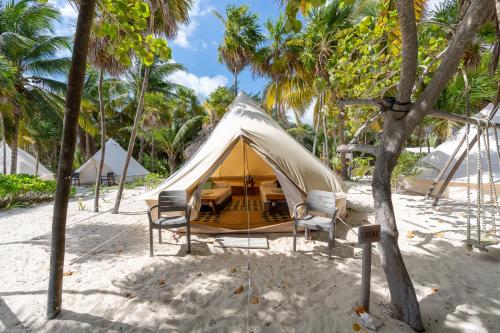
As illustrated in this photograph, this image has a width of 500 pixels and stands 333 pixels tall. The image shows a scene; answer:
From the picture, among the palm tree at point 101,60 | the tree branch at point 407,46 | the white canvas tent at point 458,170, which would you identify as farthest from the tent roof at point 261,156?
the white canvas tent at point 458,170

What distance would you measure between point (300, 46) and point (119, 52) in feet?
31.3

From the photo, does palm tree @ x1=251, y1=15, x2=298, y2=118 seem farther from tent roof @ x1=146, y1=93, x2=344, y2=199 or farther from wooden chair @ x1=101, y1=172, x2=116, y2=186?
wooden chair @ x1=101, y1=172, x2=116, y2=186

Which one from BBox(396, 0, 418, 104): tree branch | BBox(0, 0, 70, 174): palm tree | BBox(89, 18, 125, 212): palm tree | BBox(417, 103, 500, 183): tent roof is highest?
BBox(0, 0, 70, 174): palm tree

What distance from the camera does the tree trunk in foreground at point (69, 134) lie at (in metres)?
2.13

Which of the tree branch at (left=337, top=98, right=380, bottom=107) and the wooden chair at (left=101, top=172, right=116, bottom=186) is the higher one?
the tree branch at (left=337, top=98, right=380, bottom=107)

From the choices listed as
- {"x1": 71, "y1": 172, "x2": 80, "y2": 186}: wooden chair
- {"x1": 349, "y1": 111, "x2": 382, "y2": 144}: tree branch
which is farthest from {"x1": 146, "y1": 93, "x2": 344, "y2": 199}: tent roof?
{"x1": 71, "y1": 172, "x2": 80, "y2": 186}: wooden chair

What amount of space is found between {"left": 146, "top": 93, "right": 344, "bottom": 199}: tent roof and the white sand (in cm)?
102

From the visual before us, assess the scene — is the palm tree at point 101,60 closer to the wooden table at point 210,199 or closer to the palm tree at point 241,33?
the wooden table at point 210,199

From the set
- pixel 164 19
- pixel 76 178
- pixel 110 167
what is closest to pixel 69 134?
pixel 164 19

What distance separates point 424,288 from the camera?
289cm

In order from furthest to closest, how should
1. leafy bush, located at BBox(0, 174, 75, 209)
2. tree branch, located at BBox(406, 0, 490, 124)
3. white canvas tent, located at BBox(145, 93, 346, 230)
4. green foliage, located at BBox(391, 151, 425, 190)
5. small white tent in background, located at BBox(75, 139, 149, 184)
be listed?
small white tent in background, located at BBox(75, 139, 149, 184), green foliage, located at BBox(391, 151, 425, 190), leafy bush, located at BBox(0, 174, 75, 209), white canvas tent, located at BBox(145, 93, 346, 230), tree branch, located at BBox(406, 0, 490, 124)

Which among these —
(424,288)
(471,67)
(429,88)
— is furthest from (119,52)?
(471,67)

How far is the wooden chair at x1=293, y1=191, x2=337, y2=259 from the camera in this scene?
3.76 metres

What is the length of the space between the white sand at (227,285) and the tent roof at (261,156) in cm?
102
